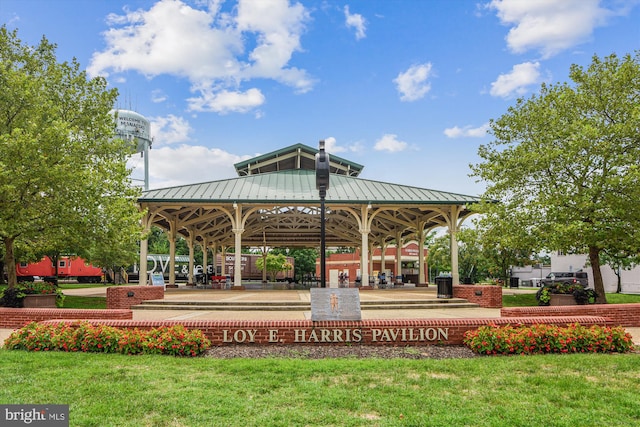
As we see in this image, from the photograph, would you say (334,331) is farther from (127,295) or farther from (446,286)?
(446,286)

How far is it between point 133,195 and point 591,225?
53.2 feet

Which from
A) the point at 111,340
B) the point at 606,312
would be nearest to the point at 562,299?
the point at 606,312

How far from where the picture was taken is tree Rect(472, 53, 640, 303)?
14.6 meters

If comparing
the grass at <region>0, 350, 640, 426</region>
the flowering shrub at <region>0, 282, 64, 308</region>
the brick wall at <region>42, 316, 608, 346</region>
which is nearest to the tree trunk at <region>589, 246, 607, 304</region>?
the brick wall at <region>42, 316, 608, 346</region>

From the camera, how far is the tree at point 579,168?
1457cm

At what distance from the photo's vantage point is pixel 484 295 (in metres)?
16.0

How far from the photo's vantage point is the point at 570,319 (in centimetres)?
877

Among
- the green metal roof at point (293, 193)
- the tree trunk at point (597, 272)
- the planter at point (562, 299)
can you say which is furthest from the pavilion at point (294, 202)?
the planter at point (562, 299)

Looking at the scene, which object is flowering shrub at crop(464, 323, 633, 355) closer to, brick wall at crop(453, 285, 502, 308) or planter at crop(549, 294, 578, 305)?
planter at crop(549, 294, 578, 305)

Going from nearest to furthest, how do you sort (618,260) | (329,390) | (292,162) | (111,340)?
(329,390) → (111,340) → (618,260) → (292,162)

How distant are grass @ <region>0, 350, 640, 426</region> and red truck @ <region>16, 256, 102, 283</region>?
32.9 meters

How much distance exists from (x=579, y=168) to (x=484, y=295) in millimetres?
5642

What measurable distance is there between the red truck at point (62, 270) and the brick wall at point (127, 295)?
22.4 m

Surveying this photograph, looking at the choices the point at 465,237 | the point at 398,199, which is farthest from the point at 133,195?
the point at 465,237
